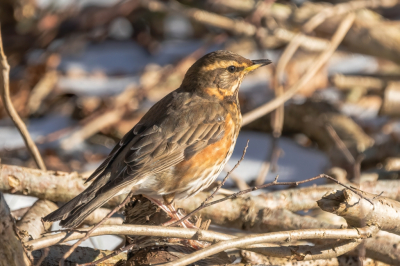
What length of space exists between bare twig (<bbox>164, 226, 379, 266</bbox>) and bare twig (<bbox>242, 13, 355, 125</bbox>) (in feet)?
7.46

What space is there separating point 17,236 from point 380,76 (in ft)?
18.9

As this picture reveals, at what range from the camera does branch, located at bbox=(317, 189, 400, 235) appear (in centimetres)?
280

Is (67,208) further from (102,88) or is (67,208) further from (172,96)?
(102,88)

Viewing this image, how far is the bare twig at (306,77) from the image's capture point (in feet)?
17.0

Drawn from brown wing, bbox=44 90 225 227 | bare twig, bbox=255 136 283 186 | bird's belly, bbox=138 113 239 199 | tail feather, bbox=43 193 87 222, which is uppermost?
brown wing, bbox=44 90 225 227

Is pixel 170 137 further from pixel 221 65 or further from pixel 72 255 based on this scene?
pixel 72 255

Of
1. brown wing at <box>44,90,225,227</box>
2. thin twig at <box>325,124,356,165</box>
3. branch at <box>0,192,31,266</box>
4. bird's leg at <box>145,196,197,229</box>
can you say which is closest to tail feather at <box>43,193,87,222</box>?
brown wing at <box>44,90,225,227</box>

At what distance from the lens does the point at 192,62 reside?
23.1ft

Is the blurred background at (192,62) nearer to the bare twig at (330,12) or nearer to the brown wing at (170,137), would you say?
the bare twig at (330,12)

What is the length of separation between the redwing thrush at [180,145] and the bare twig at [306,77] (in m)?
1.36

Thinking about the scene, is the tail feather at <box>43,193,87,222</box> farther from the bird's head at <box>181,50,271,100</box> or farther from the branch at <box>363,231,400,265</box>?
the branch at <box>363,231,400,265</box>

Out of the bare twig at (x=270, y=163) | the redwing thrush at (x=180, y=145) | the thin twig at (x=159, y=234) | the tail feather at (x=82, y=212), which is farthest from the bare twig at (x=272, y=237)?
the bare twig at (x=270, y=163)

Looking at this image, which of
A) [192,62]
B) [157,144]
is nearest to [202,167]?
[157,144]

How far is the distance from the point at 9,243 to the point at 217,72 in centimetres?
200
